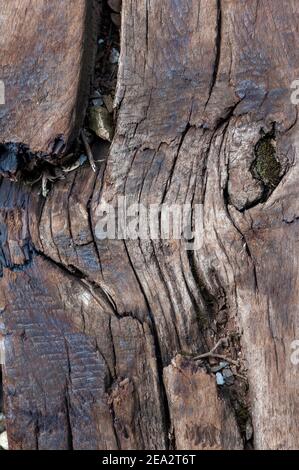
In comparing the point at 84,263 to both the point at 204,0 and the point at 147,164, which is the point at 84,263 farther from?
the point at 204,0

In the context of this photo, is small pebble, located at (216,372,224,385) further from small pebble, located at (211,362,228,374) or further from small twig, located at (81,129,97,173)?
small twig, located at (81,129,97,173)

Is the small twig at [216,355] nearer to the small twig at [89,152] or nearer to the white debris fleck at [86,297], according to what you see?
the white debris fleck at [86,297]

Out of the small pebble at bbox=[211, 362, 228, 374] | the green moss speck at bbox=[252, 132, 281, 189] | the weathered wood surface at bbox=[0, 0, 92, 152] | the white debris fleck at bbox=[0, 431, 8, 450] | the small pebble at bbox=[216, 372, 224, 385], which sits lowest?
the white debris fleck at bbox=[0, 431, 8, 450]

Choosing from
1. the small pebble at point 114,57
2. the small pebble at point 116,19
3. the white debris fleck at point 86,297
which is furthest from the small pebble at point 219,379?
the small pebble at point 116,19

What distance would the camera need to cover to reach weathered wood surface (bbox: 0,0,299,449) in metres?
3.12

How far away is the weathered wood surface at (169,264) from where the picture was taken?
10.2ft

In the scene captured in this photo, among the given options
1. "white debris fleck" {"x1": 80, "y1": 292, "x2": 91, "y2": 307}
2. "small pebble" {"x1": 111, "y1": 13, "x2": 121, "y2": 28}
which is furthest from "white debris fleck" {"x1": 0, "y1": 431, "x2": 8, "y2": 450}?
"small pebble" {"x1": 111, "y1": 13, "x2": 121, "y2": 28}

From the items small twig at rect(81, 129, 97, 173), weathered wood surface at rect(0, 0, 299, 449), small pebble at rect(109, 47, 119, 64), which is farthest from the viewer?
small pebble at rect(109, 47, 119, 64)

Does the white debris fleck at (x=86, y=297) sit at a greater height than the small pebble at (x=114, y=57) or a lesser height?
lesser

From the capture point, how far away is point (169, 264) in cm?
330

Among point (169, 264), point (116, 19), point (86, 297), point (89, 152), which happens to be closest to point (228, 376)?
point (169, 264)

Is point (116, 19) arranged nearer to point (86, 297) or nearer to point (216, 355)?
point (86, 297)

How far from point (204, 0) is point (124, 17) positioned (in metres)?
0.47

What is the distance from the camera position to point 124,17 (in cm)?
356
